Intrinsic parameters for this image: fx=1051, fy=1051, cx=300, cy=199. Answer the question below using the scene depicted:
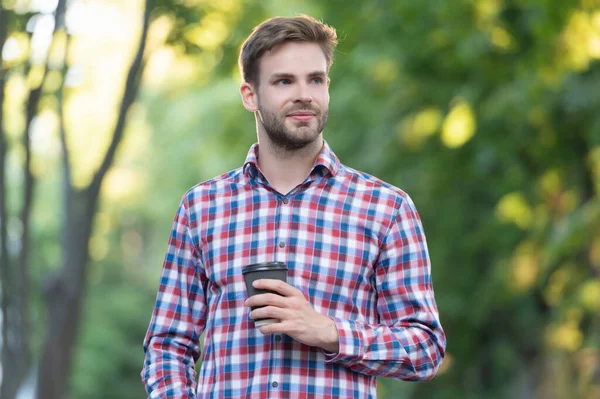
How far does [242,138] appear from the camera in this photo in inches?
650

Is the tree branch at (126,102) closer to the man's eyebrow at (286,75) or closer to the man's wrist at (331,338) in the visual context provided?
the man's eyebrow at (286,75)

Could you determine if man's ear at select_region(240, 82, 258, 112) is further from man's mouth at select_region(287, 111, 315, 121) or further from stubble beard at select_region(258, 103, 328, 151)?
man's mouth at select_region(287, 111, 315, 121)

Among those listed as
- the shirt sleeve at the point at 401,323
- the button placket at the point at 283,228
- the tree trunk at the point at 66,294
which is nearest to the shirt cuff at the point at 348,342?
the shirt sleeve at the point at 401,323

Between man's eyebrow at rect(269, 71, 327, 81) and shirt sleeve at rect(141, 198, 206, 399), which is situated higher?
man's eyebrow at rect(269, 71, 327, 81)

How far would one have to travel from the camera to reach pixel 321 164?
3150 millimetres

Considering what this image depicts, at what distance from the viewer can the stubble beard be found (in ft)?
10.1

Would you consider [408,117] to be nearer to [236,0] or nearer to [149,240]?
[236,0]

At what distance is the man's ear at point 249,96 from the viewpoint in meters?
3.26

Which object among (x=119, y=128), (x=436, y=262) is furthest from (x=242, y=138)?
(x=119, y=128)

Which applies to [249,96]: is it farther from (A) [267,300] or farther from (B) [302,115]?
(A) [267,300]

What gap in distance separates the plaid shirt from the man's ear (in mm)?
156

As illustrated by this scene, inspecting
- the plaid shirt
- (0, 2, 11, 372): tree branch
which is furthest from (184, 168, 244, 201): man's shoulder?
(0, 2, 11, 372): tree branch

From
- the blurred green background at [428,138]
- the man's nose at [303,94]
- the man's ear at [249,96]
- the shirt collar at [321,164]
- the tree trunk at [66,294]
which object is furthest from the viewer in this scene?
the tree trunk at [66,294]

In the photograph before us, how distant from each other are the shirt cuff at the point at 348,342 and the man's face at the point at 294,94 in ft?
1.85
